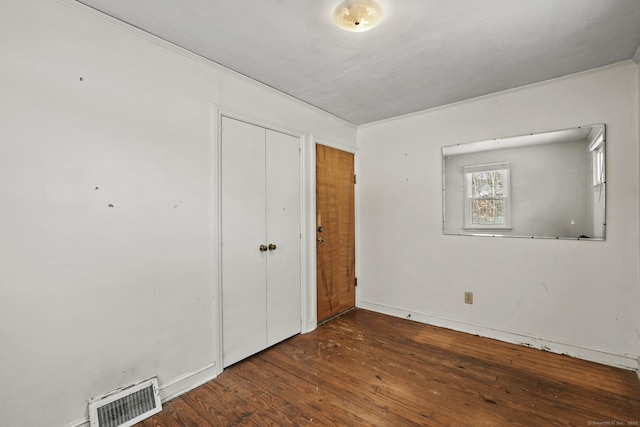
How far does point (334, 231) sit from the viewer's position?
3.55 meters

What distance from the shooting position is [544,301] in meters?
2.67

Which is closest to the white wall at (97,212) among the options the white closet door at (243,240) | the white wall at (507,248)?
the white closet door at (243,240)

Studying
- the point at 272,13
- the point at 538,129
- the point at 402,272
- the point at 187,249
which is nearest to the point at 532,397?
the point at 402,272

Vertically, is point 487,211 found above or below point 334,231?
above

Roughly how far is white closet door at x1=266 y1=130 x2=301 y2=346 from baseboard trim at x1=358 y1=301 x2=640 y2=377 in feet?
4.45

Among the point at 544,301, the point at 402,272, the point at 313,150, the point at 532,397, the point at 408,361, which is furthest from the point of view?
the point at 402,272

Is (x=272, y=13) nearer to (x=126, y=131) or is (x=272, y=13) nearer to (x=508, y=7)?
(x=126, y=131)

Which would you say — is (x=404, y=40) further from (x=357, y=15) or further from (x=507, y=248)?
(x=507, y=248)

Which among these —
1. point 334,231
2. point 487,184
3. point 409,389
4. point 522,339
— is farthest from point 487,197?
point 409,389

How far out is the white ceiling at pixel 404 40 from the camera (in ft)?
5.44

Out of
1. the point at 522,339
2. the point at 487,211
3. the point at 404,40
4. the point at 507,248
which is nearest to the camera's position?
the point at 404,40

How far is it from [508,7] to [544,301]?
248 centimetres

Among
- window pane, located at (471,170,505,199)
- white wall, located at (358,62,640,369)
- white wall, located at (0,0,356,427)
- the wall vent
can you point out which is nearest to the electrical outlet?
white wall, located at (358,62,640,369)

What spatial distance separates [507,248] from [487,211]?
412mm
